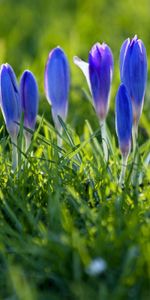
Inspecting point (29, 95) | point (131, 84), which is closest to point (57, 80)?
point (29, 95)

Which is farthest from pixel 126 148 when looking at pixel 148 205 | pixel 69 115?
pixel 69 115

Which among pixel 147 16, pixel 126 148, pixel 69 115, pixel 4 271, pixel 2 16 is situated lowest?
pixel 4 271

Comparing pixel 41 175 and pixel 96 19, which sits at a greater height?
pixel 96 19

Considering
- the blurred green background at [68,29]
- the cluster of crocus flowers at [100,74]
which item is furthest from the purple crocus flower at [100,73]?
the blurred green background at [68,29]

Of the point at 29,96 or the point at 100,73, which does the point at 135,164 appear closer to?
the point at 100,73

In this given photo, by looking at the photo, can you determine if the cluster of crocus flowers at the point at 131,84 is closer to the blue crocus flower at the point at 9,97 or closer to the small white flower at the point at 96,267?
the blue crocus flower at the point at 9,97

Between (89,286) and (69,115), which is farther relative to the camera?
(69,115)

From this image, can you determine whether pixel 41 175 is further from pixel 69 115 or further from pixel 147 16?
pixel 147 16
